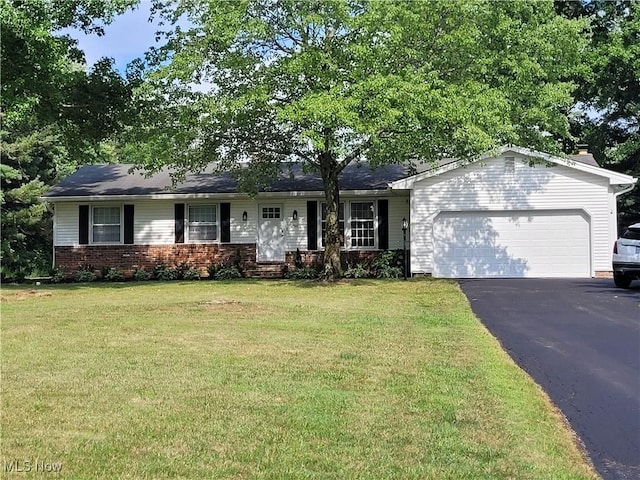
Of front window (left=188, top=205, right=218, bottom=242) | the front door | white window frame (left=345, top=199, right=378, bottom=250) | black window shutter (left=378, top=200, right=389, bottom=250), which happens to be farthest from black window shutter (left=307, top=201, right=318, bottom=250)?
front window (left=188, top=205, right=218, bottom=242)

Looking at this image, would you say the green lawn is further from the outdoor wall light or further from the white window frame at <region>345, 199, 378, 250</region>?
the white window frame at <region>345, 199, 378, 250</region>

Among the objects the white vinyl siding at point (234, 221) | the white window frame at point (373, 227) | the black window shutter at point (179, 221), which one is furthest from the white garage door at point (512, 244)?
the black window shutter at point (179, 221)

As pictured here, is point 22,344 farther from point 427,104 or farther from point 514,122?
point 514,122

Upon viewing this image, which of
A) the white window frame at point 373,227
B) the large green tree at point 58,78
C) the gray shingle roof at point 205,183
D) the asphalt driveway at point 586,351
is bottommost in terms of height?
the asphalt driveway at point 586,351

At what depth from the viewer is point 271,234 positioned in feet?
69.7

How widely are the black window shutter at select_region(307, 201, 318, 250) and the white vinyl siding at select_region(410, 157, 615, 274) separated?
3.21m

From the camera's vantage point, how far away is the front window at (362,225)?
20812 millimetres

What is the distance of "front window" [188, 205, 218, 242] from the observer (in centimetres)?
2148

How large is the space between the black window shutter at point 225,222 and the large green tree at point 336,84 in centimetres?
329

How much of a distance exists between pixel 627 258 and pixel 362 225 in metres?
8.44

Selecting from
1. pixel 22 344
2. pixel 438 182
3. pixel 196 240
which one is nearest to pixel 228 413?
pixel 22 344

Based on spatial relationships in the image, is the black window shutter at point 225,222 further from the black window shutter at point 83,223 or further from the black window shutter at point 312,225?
the black window shutter at point 83,223

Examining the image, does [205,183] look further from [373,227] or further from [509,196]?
[509,196]

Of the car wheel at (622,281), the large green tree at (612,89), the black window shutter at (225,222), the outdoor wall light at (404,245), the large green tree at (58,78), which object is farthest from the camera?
the large green tree at (612,89)
